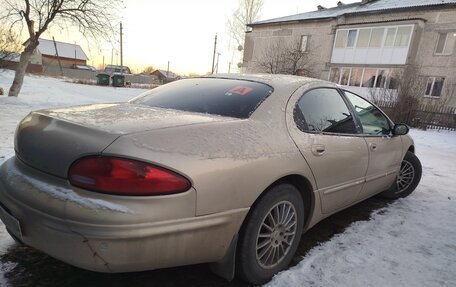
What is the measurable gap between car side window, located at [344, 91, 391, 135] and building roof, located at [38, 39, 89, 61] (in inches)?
3042

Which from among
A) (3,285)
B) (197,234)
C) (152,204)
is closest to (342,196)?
(197,234)

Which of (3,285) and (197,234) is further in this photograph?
(3,285)

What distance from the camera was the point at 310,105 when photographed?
8.91 ft

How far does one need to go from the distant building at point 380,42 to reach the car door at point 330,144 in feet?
57.8

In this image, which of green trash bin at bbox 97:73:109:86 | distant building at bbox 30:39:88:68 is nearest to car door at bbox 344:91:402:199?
green trash bin at bbox 97:73:109:86

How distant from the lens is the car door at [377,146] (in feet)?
10.9

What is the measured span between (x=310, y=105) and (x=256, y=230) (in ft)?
3.79

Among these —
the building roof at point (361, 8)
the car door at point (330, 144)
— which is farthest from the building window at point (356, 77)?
the car door at point (330, 144)

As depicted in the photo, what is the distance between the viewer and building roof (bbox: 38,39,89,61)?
69.4 metres

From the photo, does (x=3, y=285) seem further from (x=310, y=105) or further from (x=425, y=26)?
(x=425, y=26)

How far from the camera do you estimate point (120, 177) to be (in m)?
1.61

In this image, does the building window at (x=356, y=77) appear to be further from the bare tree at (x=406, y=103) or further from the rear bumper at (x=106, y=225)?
the rear bumper at (x=106, y=225)

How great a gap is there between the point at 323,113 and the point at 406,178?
2.38 m

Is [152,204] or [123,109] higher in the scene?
[123,109]
